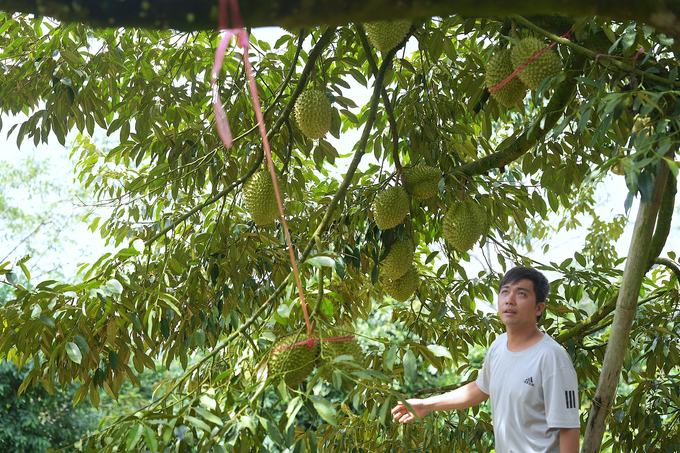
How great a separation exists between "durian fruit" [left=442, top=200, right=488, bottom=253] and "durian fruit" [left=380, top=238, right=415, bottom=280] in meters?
0.13

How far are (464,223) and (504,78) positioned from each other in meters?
0.40

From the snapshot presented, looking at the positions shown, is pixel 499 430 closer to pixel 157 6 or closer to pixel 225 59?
pixel 157 6

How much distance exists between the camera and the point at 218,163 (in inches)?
73.5

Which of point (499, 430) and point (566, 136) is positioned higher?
point (566, 136)

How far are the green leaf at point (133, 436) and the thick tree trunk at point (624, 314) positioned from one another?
1076 mm

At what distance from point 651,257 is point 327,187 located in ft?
5.02

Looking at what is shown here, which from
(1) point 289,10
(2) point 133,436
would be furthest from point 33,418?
(1) point 289,10

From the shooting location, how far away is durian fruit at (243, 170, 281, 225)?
158 centimetres

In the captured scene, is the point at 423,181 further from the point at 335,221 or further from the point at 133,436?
the point at 133,436

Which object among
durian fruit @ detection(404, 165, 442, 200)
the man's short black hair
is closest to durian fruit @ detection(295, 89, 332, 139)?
durian fruit @ detection(404, 165, 442, 200)

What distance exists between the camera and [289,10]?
0.48m

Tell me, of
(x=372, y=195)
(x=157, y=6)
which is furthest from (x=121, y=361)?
(x=157, y=6)

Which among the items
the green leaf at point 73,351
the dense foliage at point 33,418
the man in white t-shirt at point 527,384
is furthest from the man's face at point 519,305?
the dense foliage at point 33,418

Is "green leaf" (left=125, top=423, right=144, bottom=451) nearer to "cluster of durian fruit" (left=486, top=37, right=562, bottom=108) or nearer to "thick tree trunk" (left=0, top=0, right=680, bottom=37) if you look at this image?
"thick tree trunk" (left=0, top=0, right=680, bottom=37)
